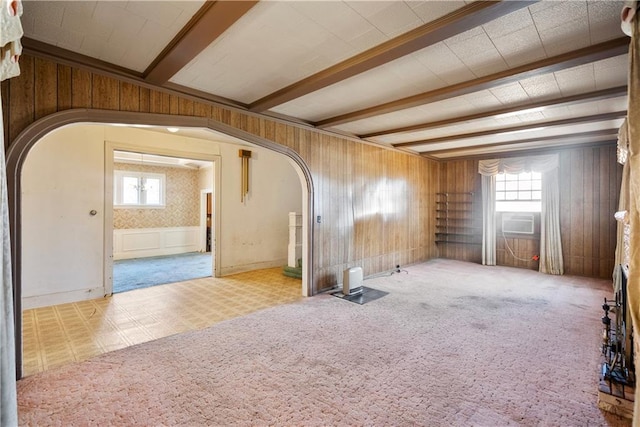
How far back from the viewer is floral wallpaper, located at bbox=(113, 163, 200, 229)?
7.97 meters

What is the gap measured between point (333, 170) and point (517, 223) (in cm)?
461

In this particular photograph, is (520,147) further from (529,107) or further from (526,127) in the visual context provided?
(529,107)

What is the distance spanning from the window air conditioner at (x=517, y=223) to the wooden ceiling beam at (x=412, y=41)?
19.2ft

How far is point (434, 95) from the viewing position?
10.5 ft

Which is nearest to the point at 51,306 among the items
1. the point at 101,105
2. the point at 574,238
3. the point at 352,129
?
the point at 101,105

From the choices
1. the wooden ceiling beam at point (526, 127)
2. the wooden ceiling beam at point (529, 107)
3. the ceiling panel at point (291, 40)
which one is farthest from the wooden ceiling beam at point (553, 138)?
the ceiling panel at point (291, 40)

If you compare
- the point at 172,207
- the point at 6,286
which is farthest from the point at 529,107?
the point at 172,207

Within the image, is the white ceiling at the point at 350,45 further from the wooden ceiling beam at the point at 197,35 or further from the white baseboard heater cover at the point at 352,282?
the white baseboard heater cover at the point at 352,282

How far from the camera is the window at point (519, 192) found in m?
6.46

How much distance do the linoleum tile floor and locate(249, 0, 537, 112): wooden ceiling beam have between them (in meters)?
2.86

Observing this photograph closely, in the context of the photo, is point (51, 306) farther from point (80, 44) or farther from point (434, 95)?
point (434, 95)

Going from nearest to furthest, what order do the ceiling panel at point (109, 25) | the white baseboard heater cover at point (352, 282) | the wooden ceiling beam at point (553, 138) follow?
1. the ceiling panel at point (109, 25)
2. the white baseboard heater cover at point (352, 282)
3. the wooden ceiling beam at point (553, 138)

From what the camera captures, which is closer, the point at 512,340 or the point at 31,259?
the point at 512,340

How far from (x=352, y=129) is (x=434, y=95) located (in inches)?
73.8
